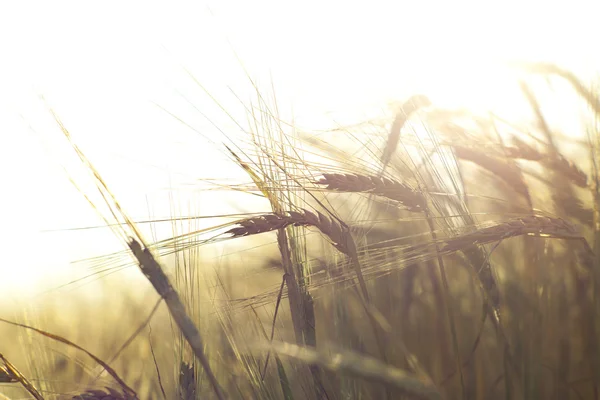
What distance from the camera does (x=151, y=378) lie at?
135cm

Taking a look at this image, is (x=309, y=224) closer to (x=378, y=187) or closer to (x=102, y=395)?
(x=378, y=187)

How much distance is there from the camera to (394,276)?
1356 mm

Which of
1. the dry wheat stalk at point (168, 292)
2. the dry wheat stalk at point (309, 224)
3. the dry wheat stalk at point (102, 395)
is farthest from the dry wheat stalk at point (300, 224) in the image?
the dry wheat stalk at point (102, 395)

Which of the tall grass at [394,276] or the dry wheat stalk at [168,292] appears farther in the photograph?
the tall grass at [394,276]

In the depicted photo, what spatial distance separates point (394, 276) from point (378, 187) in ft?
1.50

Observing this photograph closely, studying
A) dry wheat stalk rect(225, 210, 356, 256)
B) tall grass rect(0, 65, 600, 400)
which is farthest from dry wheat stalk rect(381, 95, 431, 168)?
dry wheat stalk rect(225, 210, 356, 256)

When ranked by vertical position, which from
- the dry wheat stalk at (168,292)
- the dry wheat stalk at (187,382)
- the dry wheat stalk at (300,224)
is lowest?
the dry wheat stalk at (187,382)

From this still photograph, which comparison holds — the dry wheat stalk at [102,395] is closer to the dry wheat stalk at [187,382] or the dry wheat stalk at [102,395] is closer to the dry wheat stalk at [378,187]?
the dry wheat stalk at [187,382]

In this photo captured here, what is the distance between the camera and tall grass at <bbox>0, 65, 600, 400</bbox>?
83 cm

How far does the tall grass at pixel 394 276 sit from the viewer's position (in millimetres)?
835

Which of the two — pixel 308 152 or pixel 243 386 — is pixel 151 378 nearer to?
pixel 243 386

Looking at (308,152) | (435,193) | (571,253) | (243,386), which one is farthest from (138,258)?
(571,253)

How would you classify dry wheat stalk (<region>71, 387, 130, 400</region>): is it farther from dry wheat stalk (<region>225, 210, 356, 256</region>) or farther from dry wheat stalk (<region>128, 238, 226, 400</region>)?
dry wheat stalk (<region>225, 210, 356, 256</region>)

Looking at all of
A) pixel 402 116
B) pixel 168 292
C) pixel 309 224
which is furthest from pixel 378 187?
pixel 168 292
